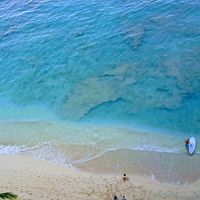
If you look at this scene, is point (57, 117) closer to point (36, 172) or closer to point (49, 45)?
point (36, 172)

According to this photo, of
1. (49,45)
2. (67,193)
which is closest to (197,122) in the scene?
(67,193)

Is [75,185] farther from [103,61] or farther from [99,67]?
[103,61]

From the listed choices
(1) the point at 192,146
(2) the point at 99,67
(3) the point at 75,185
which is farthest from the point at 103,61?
(3) the point at 75,185

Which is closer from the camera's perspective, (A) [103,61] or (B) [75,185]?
(B) [75,185]

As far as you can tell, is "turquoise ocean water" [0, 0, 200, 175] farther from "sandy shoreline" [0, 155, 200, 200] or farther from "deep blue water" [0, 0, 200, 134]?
"sandy shoreline" [0, 155, 200, 200]

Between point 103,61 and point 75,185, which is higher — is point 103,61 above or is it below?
above

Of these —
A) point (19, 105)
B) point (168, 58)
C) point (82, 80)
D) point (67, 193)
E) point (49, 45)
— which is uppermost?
point (49, 45)

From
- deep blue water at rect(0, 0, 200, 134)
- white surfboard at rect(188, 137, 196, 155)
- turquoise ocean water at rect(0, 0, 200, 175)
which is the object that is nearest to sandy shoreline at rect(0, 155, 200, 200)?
white surfboard at rect(188, 137, 196, 155)
